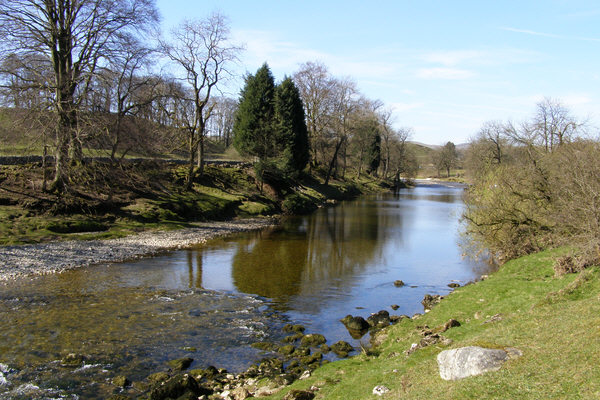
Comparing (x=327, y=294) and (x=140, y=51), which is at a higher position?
(x=140, y=51)

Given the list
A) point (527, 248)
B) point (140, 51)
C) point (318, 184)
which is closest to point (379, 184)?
point (318, 184)

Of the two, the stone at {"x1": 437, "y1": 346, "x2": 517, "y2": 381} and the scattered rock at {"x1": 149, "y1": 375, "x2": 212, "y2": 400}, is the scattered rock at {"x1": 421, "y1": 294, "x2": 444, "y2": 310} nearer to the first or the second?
the stone at {"x1": 437, "y1": 346, "x2": 517, "y2": 381}

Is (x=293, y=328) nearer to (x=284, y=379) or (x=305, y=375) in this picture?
(x=305, y=375)

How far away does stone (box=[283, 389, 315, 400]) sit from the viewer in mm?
8656

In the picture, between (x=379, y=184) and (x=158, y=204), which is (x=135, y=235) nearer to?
(x=158, y=204)

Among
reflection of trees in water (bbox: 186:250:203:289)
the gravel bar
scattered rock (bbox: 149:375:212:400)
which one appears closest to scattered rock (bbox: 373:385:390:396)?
scattered rock (bbox: 149:375:212:400)

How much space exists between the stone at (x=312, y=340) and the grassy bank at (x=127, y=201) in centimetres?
1696

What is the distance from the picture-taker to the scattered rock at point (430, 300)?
16337 mm

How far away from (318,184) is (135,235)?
1454 inches


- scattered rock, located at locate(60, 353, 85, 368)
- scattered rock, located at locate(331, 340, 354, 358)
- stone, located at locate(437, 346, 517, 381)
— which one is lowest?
scattered rock, located at locate(331, 340, 354, 358)

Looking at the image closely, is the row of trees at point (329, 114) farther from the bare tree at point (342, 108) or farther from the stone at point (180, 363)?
the stone at point (180, 363)

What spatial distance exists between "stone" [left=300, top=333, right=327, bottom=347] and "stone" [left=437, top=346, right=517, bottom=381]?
5.90 meters

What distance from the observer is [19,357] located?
436 inches

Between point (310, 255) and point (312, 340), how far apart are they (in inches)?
476
